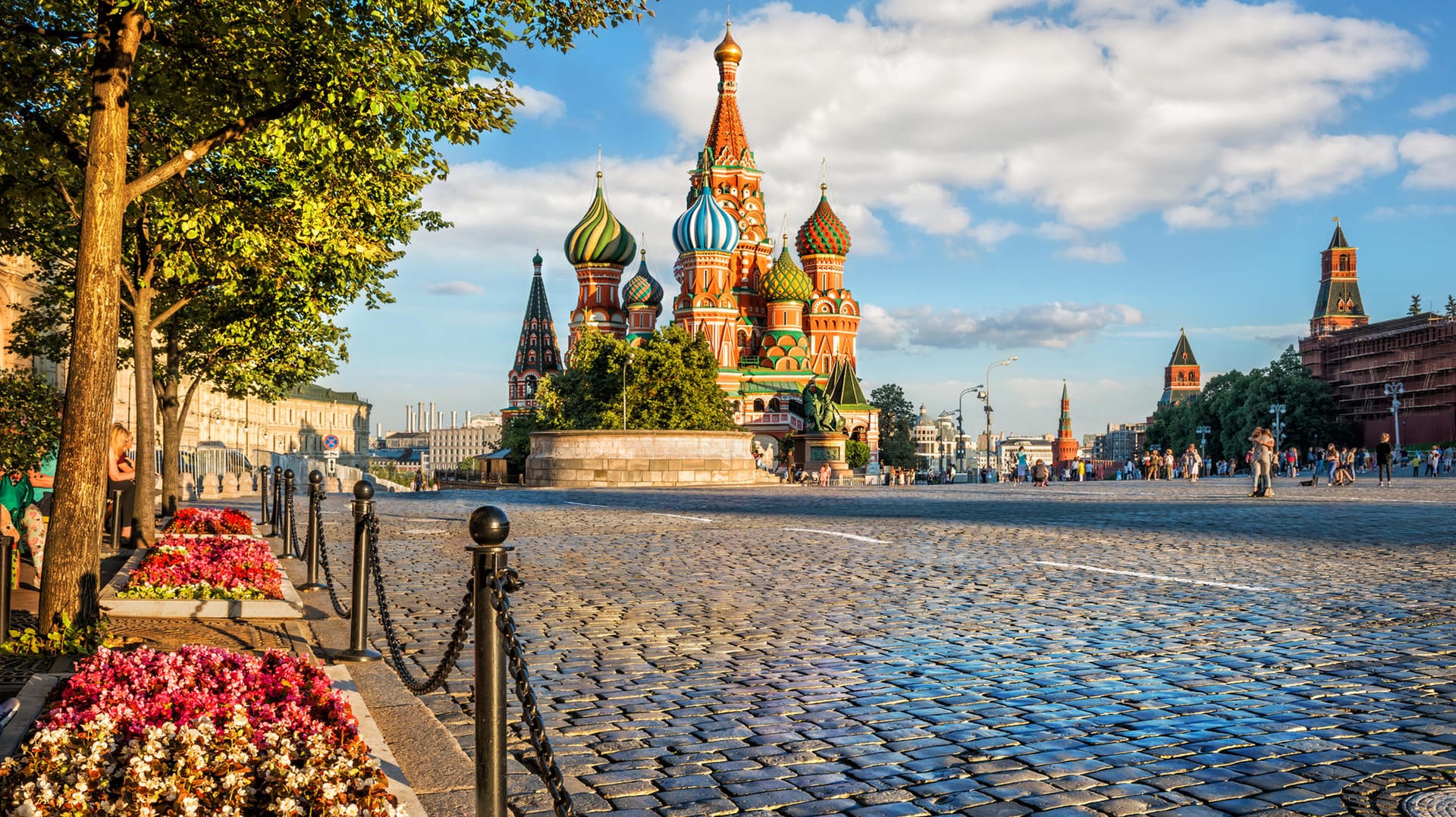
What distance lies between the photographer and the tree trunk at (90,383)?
6488 millimetres

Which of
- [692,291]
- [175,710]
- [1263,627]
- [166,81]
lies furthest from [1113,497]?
[692,291]

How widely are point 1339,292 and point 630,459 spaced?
134586 millimetres

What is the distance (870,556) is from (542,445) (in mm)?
27192

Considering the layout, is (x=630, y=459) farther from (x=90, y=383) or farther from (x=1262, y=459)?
(x=90, y=383)

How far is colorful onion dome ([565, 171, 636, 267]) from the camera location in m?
93.4

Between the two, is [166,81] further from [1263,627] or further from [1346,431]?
[1346,431]

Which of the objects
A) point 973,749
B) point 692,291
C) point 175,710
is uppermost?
point 692,291

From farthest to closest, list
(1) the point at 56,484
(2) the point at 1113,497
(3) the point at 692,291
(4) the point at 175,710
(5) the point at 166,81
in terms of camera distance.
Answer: (3) the point at 692,291 → (2) the point at 1113,497 → (5) the point at 166,81 → (1) the point at 56,484 → (4) the point at 175,710

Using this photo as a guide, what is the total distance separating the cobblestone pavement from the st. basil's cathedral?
7330 centimetres

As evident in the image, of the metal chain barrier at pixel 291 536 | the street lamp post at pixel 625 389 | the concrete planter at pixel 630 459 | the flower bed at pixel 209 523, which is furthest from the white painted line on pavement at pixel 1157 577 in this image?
the street lamp post at pixel 625 389

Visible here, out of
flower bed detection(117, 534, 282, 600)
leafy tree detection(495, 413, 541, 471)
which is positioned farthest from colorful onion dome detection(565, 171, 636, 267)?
flower bed detection(117, 534, 282, 600)

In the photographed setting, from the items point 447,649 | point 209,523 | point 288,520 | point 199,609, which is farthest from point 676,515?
point 447,649

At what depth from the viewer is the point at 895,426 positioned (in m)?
116

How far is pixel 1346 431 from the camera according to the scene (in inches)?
3748
